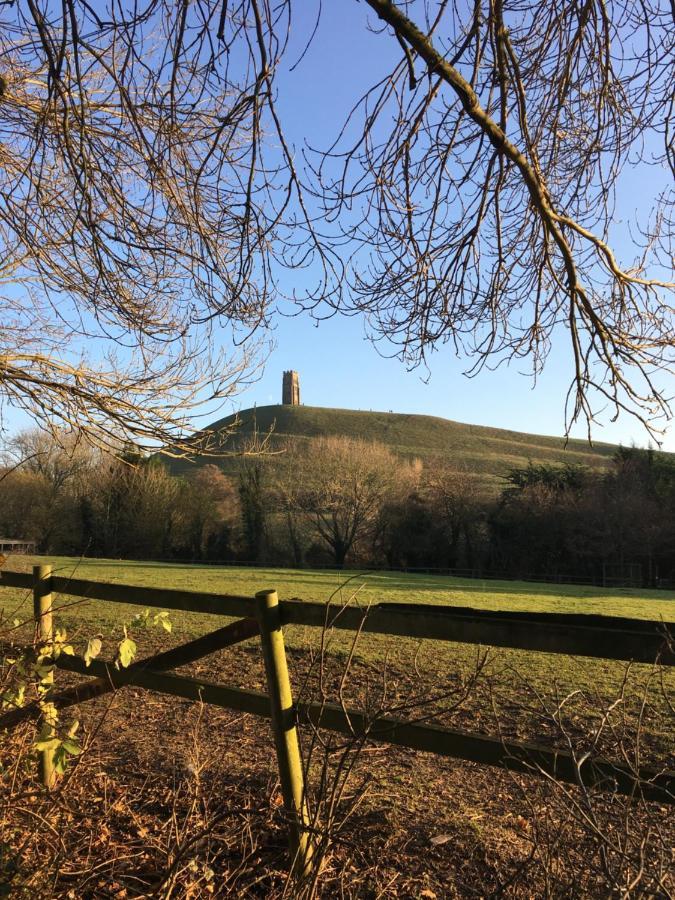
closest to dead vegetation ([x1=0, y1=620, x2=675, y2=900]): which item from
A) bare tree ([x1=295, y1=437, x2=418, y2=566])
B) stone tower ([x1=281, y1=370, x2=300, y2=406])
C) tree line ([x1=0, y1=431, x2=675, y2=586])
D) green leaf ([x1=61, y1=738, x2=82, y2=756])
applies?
green leaf ([x1=61, y1=738, x2=82, y2=756])

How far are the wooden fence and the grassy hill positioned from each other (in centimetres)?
8281

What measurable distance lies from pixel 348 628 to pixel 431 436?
356ft

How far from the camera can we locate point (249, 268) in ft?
15.8

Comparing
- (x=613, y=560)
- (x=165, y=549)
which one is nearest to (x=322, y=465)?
(x=165, y=549)

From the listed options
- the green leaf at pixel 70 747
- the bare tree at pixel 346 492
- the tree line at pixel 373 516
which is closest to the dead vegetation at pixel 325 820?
the green leaf at pixel 70 747

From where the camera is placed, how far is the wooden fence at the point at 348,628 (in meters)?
2.17

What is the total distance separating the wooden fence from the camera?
2172mm

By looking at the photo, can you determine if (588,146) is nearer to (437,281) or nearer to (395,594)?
(437,281)

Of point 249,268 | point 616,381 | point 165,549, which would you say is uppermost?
point 249,268

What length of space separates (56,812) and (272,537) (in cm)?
4428

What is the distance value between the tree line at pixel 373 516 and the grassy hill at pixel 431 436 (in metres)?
39.2

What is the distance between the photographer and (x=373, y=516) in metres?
46.1

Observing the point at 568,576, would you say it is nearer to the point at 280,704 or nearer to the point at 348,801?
the point at 348,801

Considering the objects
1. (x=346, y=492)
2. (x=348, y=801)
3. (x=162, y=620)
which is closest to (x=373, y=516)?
(x=346, y=492)
